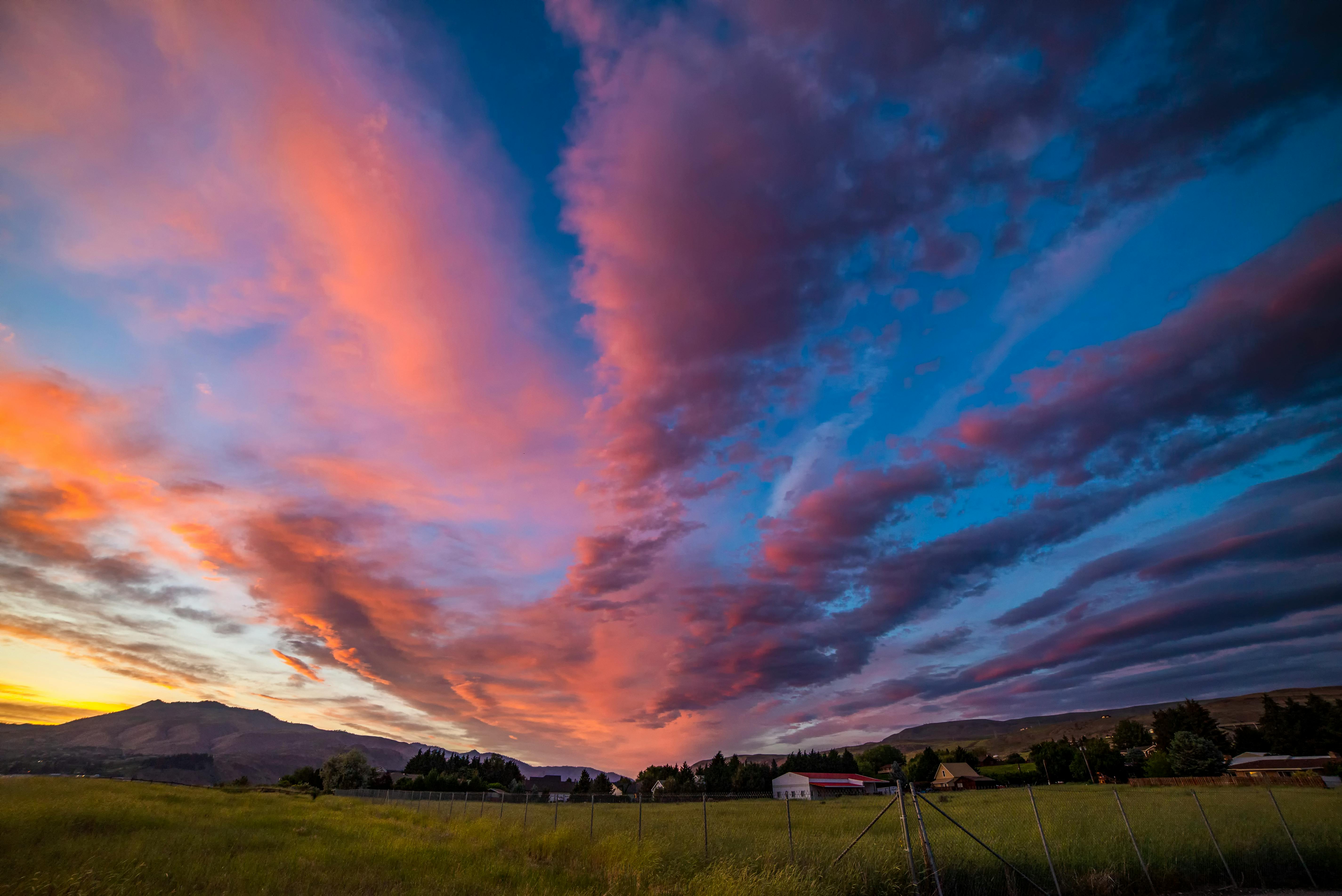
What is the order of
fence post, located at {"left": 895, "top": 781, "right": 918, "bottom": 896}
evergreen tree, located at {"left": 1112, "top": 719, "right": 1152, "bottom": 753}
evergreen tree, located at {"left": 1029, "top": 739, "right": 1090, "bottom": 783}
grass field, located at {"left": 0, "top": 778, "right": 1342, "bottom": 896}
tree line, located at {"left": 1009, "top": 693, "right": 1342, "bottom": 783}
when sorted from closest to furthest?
fence post, located at {"left": 895, "top": 781, "right": 918, "bottom": 896} < grass field, located at {"left": 0, "top": 778, "right": 1342, "bottom": 896} < tree line, located at {"left": 1009, "top": 693, "right": 1342, "bottom": 783} < evergreen tree, located at {"left": 1029, "top": 739, "right": 1090, "bottom": 783} < evergreen tree, located at {"left": 1112, "top": 719, "right": 1152, "bottom": 753}

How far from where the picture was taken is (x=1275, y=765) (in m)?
67.0

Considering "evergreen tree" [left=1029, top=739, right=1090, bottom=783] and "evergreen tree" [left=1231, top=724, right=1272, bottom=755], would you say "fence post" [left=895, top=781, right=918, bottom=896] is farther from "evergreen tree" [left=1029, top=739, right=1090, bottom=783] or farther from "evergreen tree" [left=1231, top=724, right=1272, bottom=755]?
"evergreen tree" [left=1231, top=724, right=1272, bottom=755]

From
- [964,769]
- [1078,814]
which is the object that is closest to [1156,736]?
[964,769]

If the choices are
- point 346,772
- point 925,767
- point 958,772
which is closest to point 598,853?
point 346,772

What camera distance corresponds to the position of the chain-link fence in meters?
13.3

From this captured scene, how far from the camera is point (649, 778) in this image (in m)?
115

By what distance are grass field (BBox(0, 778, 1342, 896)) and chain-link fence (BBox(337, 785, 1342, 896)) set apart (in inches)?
3.1

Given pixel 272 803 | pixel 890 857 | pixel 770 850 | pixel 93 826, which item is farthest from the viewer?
pixel 272 803

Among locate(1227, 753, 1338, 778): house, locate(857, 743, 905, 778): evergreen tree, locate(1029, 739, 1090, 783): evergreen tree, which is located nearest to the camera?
locate(1227, 753, 1338, 778): house

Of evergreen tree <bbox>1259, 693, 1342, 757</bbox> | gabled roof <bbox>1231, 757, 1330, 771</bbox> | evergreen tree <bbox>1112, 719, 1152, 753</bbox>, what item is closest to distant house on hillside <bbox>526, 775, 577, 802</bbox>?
gabled roof <bbox>1231, 757, 1330, 771</bbox>

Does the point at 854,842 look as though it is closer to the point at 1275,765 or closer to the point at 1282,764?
the point at 1275,765

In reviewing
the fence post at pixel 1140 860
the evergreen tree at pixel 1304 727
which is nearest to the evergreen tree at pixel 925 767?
the evergreen tree at pixel 1304 727

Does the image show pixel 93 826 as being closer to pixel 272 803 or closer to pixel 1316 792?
pixel 272 803

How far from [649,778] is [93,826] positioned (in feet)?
372
